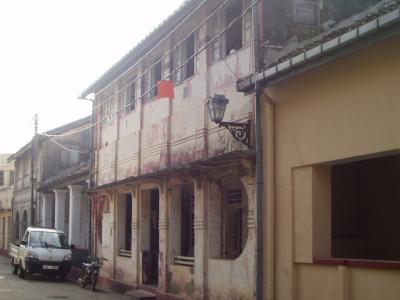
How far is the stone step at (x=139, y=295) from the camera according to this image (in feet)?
56.1

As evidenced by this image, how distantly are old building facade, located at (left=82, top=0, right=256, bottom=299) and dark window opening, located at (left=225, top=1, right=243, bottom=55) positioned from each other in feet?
0.08

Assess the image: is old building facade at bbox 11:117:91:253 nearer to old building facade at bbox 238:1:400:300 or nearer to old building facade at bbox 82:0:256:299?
old building facade at bbox 82:0:256:299

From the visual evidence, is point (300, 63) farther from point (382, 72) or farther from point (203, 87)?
point (203, 87)

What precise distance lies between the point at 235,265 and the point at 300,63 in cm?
479

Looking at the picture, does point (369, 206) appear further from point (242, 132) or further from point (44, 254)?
point (44, 254)

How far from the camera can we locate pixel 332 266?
10.3m

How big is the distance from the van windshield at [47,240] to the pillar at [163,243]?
885cm

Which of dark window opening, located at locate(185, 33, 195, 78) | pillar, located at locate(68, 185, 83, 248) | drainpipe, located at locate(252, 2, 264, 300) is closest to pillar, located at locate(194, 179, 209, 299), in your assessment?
drainpipe, located at locate(252, 2, 264, 300)

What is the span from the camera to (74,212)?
2875 centimetres

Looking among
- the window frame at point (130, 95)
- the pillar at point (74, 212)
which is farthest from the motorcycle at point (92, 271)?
the pillar at point (74, 212)

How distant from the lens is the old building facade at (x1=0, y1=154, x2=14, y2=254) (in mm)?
48756

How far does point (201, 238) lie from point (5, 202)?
40.0m

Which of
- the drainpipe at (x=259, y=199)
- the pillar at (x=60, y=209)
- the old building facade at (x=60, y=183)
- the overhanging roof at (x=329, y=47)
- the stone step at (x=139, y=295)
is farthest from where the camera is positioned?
the pillar at (x=60, y=209)

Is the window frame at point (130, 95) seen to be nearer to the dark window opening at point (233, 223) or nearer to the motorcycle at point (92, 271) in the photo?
the motorcycle at point (92, 271)
